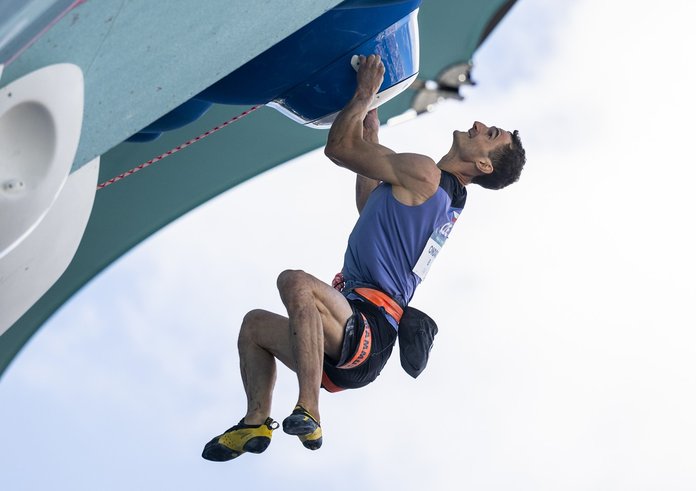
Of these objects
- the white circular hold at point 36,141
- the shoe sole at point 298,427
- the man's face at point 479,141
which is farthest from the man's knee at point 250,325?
the white circular hold at point 36,141

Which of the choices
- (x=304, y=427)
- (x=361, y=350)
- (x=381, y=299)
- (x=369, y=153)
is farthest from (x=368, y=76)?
(x=304, y=427)

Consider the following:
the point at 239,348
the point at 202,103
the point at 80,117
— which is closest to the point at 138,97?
the point at 80,117

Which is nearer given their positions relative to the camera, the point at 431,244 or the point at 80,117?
Result: the point at 80,117

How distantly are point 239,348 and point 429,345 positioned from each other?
2.32ft

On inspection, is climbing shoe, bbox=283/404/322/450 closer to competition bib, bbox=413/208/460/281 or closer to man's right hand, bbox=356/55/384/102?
competition bib, bbox=413/208/460/281

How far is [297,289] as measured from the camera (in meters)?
3.47

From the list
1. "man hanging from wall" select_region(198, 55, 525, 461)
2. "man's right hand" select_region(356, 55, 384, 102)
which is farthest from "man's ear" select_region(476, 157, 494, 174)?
"man's right hand" select_region(356, 55, 384, 102)

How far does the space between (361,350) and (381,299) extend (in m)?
0.23

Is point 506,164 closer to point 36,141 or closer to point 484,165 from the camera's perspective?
point 484,165

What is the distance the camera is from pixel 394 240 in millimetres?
3824

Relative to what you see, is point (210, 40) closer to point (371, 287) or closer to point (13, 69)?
point (13, 69)

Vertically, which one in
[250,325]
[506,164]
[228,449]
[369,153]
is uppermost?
[369,153]

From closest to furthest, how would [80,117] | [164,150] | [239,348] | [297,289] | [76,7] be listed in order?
1. [76,7]
2. [80,117]
3. [297,289]
4. [239,348]
5. [164,150]

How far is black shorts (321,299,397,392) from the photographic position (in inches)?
143
